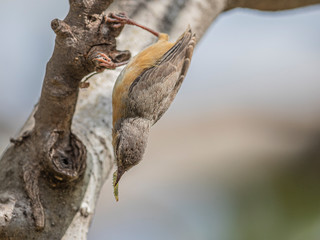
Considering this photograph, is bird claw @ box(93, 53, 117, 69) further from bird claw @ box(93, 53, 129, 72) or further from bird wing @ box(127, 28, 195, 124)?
bird wing @ box(127, 28, 195, 124)

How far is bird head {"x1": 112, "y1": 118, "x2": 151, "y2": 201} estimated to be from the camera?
4.00m

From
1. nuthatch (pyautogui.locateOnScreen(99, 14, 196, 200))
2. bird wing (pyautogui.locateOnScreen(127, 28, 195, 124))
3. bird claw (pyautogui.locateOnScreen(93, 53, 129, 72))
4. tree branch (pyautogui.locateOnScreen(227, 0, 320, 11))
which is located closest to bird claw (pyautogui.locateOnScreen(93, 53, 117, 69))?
bird claw (pyautogui.locateOnScreen(93, 53, 129, 72))

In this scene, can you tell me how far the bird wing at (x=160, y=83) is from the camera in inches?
177

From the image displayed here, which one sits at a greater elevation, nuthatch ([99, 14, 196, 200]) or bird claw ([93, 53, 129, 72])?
bird claw ([93, 53, 129, 72])

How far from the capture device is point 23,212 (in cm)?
313

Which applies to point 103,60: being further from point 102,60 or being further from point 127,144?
point 127,144

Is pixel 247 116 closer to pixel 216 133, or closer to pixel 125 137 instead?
pixel 216 133

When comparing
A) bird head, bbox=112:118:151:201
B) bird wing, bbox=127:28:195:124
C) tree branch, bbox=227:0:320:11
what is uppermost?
tree branch, bbox=227:0:320:11

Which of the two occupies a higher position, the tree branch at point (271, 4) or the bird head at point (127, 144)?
the tree branch at point (271, 4)

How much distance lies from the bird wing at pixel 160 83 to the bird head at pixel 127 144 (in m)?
0.18

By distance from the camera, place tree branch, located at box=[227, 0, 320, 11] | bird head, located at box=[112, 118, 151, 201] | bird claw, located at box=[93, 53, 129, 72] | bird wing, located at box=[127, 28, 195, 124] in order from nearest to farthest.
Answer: bird claw, located at box=[93, 53, 129, 72] < bird head, located at box=[112, 118, 151, 201] < bird wing, located at box=[127, 28, 195, 124] < tree branch, located at box=[227, 0, 320, 11]

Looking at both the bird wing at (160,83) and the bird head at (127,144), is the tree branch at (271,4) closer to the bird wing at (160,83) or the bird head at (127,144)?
the bird wing at (160,83)

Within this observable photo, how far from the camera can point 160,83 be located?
4.59 meters

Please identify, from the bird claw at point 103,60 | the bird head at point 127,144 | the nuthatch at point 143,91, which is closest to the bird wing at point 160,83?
the nuthatch at point 143,91
